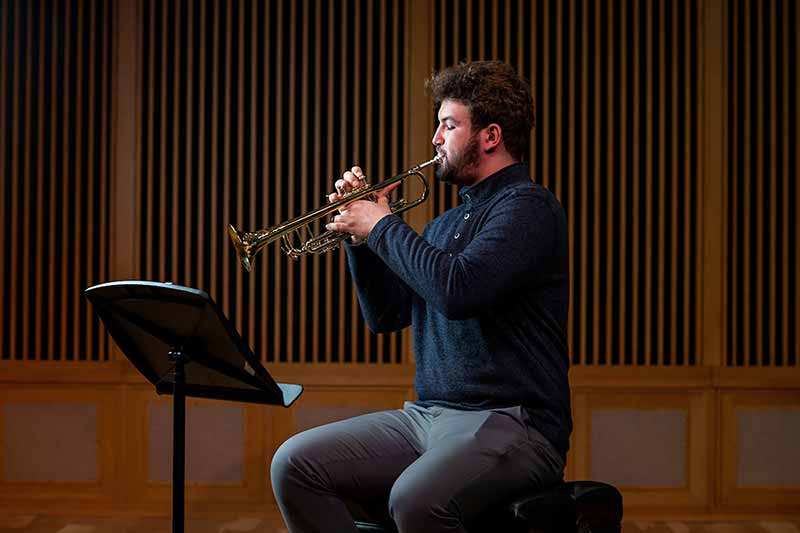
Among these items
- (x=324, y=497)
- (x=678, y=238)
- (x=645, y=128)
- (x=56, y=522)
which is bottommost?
(x=56, y=522)

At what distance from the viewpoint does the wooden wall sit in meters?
4.25

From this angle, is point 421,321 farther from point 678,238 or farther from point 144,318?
point 678,238

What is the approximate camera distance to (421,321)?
2664 mm

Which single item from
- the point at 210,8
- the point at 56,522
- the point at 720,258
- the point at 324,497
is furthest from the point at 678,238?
the point at 56,522

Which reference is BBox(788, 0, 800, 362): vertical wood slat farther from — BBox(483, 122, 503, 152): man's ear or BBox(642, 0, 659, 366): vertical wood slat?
BBox(483, 122, 503, 152): man's ear

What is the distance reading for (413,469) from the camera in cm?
225

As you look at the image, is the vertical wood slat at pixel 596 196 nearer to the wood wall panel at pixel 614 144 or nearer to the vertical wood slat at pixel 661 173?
the wood wall panel at pixel 614 144

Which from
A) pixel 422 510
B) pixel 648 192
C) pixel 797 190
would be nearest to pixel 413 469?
pixel 422 510

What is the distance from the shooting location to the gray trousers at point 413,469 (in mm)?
2207

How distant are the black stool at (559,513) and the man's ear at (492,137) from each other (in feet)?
2.86

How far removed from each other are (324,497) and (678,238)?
2.54m

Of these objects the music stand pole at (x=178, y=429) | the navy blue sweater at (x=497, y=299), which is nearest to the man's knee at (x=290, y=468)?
the music stand pole at (x=178, y=429)

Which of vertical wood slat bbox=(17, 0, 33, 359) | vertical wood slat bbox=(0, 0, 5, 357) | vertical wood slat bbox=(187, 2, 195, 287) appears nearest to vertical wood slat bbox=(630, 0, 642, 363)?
vertical wood slat bbox=(187, 2, 195, 287)

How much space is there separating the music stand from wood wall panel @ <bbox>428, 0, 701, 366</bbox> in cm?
197
